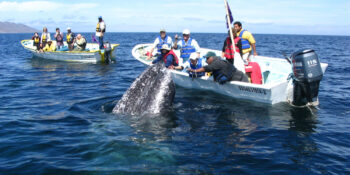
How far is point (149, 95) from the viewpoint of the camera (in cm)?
742

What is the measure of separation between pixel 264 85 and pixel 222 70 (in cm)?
142

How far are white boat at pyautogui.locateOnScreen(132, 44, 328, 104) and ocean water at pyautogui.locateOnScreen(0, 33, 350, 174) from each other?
266 mm

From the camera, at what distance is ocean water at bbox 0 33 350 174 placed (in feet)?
17.3

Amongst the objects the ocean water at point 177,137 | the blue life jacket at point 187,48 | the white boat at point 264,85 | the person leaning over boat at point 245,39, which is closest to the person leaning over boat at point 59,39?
the ocean water at point 177,137

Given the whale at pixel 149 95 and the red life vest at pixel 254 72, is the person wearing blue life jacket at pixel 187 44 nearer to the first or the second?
the red life vest at pixel 254 72

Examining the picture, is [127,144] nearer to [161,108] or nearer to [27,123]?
[161,108]

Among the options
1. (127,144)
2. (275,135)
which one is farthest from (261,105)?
(127,144)

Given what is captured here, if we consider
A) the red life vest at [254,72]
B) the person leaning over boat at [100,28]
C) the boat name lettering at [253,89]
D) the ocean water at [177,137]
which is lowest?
the ocean water at [177,137]

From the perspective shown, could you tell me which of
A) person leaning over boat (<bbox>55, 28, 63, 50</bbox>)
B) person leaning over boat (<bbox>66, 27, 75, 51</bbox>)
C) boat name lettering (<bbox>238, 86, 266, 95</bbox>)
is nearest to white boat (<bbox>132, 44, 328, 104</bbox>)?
boat name lettering (<bbox>238, 86, 266, 95</bbox>)

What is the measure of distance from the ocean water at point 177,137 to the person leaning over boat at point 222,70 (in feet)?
2.60

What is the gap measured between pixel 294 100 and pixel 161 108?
169 inches

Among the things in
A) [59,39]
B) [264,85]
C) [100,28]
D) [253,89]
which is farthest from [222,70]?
[59,39]

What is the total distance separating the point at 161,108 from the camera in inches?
294

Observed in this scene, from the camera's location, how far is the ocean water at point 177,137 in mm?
5277
